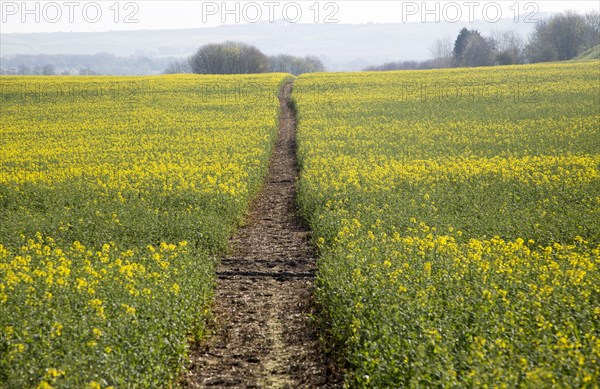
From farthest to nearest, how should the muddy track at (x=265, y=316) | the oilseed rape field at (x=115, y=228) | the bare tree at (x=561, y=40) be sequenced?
the bare tree at (x=561, y=40), the muddy track at (x=265, y=316), the oilseed rape field at (x=115, y=228)

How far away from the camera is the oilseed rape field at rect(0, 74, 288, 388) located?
7820 mm

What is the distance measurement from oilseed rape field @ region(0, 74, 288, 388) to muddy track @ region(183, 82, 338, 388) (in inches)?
18.0

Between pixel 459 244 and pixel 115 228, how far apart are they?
761 centimetres

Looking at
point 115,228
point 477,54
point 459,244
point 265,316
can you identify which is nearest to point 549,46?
point 477,54

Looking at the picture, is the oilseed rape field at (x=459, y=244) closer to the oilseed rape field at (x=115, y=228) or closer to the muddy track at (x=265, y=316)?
the muddy track at (x=265, y=316)

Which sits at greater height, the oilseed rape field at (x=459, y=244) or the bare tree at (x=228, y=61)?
the bare tree at (x=228, y=61)

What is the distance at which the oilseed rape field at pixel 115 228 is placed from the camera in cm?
782

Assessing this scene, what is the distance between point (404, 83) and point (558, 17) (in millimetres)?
65689

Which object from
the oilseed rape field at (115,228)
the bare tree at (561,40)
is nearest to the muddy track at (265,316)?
the oilseed rape field at (115,228)

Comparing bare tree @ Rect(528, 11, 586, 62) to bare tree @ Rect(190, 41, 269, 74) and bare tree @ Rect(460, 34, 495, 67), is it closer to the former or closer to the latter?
bare tree @ Rect(460, 34, 495, 67)

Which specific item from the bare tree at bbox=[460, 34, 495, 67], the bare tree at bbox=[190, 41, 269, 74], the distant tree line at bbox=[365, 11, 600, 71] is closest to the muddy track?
the distant tree line at bbox=[365, 11, 600, 71]

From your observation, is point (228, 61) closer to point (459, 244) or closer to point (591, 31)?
point (591, 31)

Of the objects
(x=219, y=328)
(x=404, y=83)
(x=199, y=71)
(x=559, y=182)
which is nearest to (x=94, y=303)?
(x=219, y=328)

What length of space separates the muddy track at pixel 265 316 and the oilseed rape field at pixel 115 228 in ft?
1.50
